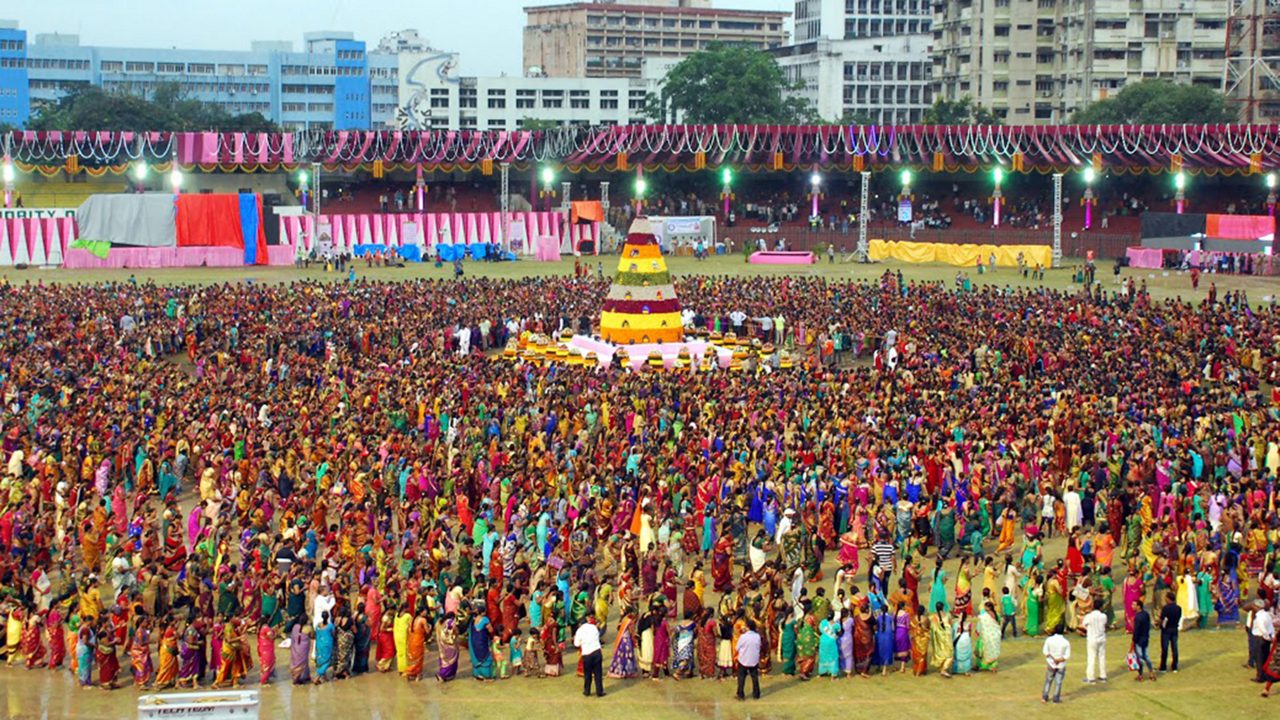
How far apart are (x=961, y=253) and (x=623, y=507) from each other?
136 feet

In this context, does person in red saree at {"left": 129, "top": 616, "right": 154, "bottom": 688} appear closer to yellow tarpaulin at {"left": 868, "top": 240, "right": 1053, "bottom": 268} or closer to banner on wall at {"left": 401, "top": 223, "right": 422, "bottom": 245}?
yellow tarpaulin at {"left": 868, "top": 240, "right": 1053, "bottom": 268}

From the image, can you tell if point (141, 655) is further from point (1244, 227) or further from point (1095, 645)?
point (1244, 227)

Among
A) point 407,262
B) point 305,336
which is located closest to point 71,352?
point 305,336

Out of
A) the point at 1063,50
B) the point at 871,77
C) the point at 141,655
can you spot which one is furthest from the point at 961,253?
the point at 871,77

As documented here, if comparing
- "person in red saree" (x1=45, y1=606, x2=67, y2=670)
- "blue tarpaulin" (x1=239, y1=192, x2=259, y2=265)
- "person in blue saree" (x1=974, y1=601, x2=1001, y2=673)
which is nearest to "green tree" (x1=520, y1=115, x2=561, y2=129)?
"blue tarpaulin" (x1=239, y1=192, x2=259, y2=265)

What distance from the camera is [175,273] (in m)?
57.0

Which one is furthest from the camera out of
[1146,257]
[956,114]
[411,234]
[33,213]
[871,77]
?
[871,77]

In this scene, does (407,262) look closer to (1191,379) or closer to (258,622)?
(1191,379)

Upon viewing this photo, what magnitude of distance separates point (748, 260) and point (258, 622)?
45.4 m

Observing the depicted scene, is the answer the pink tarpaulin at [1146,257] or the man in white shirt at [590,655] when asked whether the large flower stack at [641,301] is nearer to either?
the man in white shirt at [590,655]

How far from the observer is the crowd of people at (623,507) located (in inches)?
683

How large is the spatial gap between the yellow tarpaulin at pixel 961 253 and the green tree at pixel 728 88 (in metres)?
45.0

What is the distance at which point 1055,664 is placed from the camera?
16.3m

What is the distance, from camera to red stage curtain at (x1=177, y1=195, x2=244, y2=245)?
60031mm
